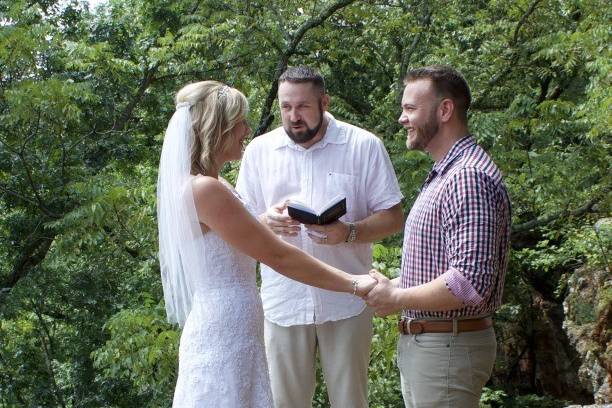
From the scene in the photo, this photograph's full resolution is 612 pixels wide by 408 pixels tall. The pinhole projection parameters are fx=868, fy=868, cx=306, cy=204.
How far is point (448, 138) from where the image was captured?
9.48 ft

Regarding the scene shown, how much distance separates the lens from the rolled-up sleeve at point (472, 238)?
2.61 metres

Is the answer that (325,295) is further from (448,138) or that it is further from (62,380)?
(62,380)

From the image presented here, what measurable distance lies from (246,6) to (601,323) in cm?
467

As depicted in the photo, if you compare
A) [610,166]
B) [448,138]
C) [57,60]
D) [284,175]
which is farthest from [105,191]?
[448,138]

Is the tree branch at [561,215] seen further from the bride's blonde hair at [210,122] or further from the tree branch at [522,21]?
the bride's blonde hair at [210,122]

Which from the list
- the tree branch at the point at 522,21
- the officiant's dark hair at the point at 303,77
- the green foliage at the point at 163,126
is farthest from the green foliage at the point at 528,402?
the officiant's dark hair at the point at 303,77

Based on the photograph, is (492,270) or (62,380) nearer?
(492,270)

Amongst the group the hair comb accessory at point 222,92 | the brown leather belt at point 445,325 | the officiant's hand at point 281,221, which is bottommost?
the brown leather belt at point 445,325

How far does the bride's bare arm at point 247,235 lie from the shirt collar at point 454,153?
0.47 meters

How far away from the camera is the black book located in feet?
Answer: 11.2

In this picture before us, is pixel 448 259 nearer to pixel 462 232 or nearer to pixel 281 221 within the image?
pixel 462 232

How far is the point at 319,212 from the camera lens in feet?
11.4

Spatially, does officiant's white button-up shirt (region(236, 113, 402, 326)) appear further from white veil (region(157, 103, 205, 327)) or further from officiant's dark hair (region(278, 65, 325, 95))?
white veil (region(157, 103, 205, 327))

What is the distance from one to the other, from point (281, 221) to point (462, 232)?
1.04 m
